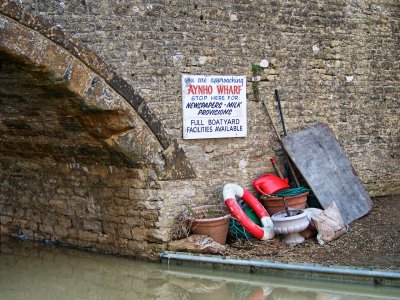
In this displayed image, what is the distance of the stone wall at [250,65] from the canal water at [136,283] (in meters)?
0.50

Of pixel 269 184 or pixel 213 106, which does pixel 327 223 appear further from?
pixel 213 106

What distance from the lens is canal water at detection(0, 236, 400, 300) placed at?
22.5 ft

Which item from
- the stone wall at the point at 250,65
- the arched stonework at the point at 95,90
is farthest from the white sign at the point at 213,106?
the arched stonework at the point at 95,90

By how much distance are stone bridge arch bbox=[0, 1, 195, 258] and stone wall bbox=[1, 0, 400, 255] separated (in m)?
0.09

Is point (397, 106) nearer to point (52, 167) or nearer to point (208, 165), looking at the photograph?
point (208, 165)

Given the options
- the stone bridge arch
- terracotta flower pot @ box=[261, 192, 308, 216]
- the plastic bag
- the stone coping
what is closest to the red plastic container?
terracotta flower pot @ box=[261, 192, 308, 216]

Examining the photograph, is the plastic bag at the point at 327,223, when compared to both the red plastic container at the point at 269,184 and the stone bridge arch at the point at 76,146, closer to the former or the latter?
the red plastic container at the point at 269,184

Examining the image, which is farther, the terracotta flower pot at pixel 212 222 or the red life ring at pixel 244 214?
the red life ring at pixel 244 214

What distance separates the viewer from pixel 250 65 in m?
8.97

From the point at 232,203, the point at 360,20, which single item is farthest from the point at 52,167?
the point at 360,20

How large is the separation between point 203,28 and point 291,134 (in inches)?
77.3

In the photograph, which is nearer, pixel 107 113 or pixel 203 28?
pixel 107 113

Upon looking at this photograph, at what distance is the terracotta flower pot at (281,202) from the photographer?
871 centimetres

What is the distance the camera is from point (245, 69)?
891 centimetres
